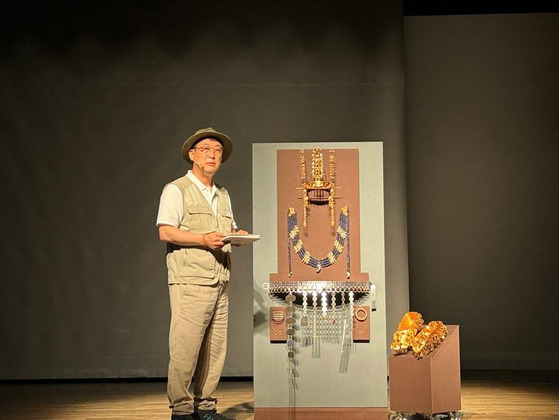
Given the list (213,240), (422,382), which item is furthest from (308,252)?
(422,382)

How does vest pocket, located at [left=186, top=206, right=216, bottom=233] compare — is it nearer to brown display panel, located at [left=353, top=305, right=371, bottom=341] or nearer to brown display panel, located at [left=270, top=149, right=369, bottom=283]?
brown display panel, located at [left=270, top=149, right=369, bottom=283]

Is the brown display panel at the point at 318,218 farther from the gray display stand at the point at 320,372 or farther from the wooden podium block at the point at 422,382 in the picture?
the wooden podium block at the point at 422,382

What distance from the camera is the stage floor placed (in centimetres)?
461

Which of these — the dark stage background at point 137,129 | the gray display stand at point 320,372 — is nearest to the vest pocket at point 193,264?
the gray display stand at point 320,372

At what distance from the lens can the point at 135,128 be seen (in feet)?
20.1

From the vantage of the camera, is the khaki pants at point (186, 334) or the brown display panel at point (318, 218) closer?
the khaki pants at point (186, 334)

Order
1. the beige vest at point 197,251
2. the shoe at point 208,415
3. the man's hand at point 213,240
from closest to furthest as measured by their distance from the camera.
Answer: the man's hand at point 213,240
the beige vest at point 197,251
the shoe at point 208,415

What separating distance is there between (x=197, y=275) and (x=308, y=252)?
64 centimetres

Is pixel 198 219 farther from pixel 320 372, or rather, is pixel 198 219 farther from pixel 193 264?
pixel 320 372

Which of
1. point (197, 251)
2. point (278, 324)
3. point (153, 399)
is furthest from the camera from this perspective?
point (153, 399)

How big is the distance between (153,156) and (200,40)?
1016mm

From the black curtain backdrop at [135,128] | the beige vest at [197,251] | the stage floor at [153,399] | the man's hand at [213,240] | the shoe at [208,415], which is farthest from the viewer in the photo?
the black curtain backdrop at [135,128]

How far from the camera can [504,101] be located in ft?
21.8

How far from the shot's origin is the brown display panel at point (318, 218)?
4.14m
